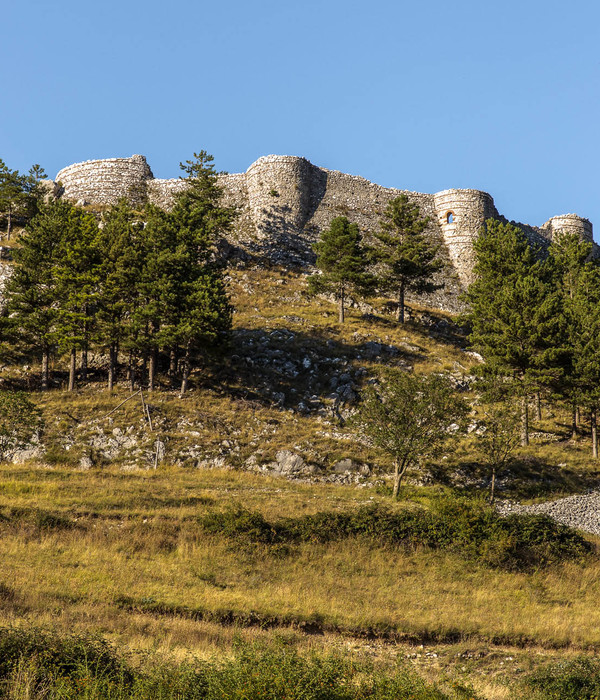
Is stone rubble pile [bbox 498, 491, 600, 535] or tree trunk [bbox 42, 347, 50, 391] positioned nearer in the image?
stone rubble pile [bbox 498, 491, 600, 535]

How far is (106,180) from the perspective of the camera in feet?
274

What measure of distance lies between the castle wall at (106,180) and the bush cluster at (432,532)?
6590 centimetres

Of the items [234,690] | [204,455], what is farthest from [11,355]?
[234,690]

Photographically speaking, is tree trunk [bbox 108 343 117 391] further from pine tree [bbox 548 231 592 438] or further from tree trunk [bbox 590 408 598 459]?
tree trunk [bbox 590 408 598 459]

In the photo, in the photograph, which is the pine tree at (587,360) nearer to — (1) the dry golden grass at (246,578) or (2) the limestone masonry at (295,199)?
(1) the dry golden grass at (246,578)

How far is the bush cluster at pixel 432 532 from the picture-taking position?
22.7 m

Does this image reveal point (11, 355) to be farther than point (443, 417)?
Yes

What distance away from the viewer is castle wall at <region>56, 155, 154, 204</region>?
8162cm

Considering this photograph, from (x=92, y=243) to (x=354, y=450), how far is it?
23400 mm

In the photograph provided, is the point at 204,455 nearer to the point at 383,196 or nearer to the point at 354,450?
the point at 354,450

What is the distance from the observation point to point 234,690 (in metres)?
10.9

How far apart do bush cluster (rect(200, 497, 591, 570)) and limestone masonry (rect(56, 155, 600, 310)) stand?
1993 inches

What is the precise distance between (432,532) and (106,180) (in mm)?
73844

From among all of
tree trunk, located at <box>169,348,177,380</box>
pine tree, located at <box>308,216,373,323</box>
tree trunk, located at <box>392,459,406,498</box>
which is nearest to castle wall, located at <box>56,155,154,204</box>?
pine tree, located at <box>308,216,373,323</box>
